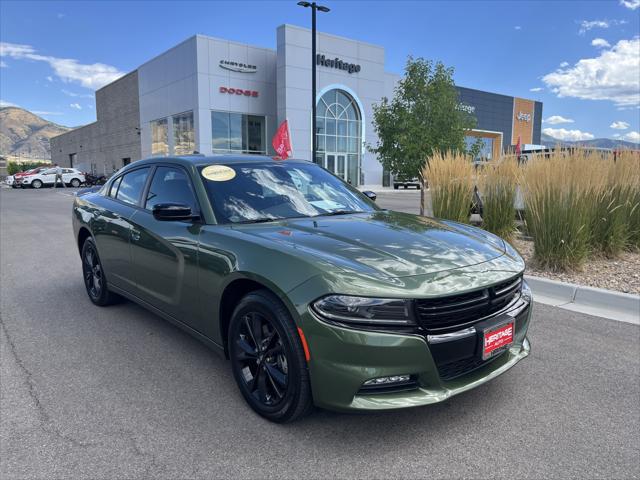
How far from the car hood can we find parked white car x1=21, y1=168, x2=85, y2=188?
41.8 m

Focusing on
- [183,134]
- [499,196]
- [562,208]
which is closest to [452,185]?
[499,196]

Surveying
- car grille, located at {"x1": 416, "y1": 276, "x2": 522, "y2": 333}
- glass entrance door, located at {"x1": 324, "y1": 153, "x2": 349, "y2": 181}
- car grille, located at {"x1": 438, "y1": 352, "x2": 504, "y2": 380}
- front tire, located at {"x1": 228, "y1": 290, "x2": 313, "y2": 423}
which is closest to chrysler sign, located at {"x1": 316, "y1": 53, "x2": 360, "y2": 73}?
glass entrance door, located at {"x1": 324, "y1": 153, "x2": 349, "y2": 181}

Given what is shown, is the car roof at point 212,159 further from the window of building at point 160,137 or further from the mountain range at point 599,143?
the window of building at point 160,137

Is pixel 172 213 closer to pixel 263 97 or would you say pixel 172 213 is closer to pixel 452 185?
pixel 452 185

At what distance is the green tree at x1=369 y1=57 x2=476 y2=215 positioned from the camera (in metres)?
12.4

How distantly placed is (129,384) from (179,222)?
1.22 metres

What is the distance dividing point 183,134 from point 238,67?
6.93 m

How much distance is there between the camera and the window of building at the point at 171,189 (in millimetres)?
3635

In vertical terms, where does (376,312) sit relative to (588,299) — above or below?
above

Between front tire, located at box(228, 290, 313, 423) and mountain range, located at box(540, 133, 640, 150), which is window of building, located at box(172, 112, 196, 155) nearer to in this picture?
mountain range, located at box(540, 133, 640, 150)

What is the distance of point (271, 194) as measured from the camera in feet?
12.1

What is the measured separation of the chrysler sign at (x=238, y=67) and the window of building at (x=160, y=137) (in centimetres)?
813

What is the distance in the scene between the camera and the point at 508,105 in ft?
237

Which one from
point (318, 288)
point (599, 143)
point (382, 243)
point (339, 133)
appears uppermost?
point (339, 133)
